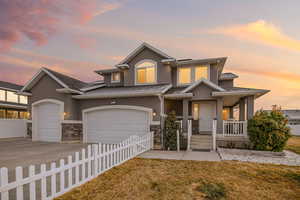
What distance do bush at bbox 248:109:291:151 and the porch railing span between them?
0.91m

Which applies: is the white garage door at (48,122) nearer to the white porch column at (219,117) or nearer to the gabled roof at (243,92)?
the white porch column at (219,117)

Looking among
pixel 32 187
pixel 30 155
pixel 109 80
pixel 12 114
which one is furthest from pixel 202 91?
pixel 12 114

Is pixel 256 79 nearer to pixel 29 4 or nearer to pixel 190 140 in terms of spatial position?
pixel 190 140

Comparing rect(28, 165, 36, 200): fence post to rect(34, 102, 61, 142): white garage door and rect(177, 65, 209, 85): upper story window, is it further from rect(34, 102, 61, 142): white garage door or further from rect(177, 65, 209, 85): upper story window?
rect(177, 65, 209, 85): upper story window

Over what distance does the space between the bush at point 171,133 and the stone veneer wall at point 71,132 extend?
21.7 feet

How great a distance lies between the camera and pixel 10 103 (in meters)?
20.5

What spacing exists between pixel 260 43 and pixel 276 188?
38.5 feet

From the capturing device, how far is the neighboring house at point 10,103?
65.0 ft

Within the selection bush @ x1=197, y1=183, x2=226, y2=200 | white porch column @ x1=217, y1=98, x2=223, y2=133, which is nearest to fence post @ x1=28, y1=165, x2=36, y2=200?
bush @ x1=197, y1=183, x2=226, y2=200

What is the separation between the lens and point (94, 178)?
4484 mm

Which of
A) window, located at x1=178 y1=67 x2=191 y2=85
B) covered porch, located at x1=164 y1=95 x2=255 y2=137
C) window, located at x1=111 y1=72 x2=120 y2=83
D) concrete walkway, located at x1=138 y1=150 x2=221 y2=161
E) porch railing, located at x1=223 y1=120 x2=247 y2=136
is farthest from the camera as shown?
window, located at x1=111 y1=72 x2=120 y2=83

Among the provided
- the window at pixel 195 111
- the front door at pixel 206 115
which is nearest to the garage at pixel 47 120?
the window at pixel 195 111

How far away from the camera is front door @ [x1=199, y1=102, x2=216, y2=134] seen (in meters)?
11.8

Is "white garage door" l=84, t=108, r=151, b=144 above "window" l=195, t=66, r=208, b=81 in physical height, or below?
below
